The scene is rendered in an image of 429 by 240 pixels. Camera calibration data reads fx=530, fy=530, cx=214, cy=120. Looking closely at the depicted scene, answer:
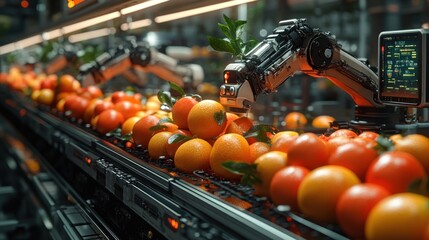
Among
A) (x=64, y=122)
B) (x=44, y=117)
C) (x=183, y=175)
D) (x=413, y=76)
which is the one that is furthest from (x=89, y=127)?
(x=413, y=76)

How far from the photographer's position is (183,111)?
2156mm

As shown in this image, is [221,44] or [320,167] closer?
[320,167]

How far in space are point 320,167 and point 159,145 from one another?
0.94 m

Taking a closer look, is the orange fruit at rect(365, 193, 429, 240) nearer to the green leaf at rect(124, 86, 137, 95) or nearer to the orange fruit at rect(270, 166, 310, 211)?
the orange fruit at rect(270, 166, 310, 211)

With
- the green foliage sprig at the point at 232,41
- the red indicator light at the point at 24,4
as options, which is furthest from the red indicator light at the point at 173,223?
the red indicator light at the point at 24,4

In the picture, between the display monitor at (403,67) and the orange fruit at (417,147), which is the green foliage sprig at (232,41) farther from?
the orange fruit at (417,147)

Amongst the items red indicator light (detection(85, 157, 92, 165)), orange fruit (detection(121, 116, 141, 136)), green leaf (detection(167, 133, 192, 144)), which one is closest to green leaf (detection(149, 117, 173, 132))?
green leaf (detection(167, 133, 192, 144))

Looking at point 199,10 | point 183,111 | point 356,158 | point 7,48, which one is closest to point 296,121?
point 199,10

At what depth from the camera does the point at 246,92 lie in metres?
1.93

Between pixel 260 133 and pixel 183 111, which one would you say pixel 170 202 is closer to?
pixel 260 133

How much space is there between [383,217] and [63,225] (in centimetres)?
199

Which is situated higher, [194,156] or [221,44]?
[221,44]

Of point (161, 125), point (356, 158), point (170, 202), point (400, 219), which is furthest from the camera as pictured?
point (161, 125)

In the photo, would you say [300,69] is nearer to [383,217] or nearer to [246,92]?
[246,92]
